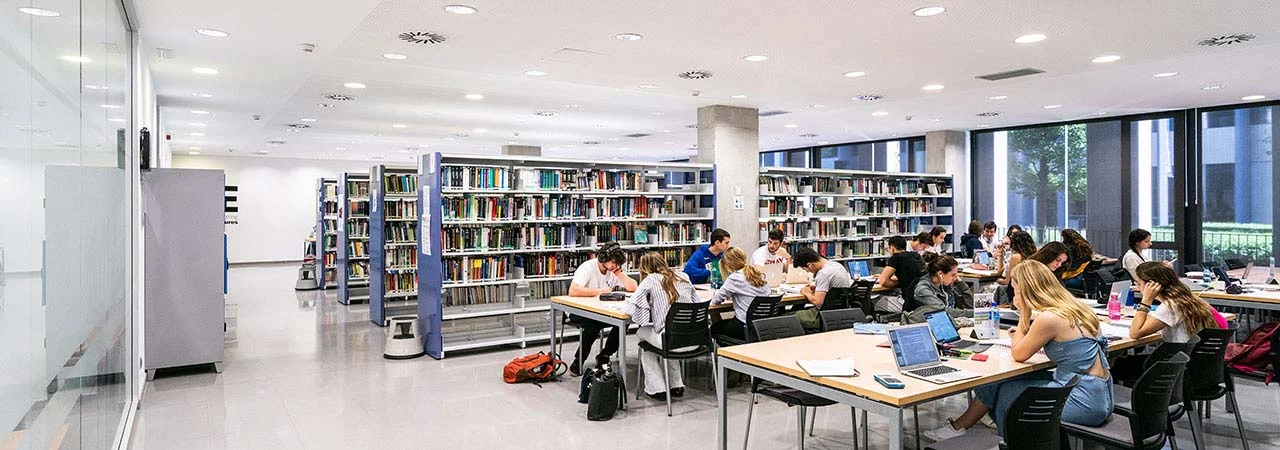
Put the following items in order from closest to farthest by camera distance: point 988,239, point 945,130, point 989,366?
1. point 989,366
2. point 988,239
3. point 945,130

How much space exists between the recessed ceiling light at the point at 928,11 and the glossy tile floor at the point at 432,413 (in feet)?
9.41

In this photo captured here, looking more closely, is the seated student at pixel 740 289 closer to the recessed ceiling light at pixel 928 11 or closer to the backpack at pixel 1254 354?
the recessed ceiling light at pixel 928 11

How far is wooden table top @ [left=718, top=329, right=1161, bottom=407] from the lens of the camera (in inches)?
132

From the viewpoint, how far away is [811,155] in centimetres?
1680

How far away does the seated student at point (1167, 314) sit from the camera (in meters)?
4.53

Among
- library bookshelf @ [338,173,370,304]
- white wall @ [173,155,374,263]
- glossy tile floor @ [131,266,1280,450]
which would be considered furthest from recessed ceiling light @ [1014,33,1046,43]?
white wall @ [173,155,374,263]

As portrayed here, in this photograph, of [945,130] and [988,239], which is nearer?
[988,239]

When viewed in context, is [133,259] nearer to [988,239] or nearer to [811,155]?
[988,239]

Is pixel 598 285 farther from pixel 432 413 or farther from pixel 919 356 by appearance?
pixel 919 356

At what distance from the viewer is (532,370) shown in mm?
6461

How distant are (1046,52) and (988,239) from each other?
19.3 ft

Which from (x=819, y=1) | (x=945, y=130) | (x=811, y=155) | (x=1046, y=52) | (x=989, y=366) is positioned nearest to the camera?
(x=989, y=366)

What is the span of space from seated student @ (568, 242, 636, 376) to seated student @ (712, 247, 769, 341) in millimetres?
947

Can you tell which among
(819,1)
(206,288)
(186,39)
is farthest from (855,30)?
(206,288)
